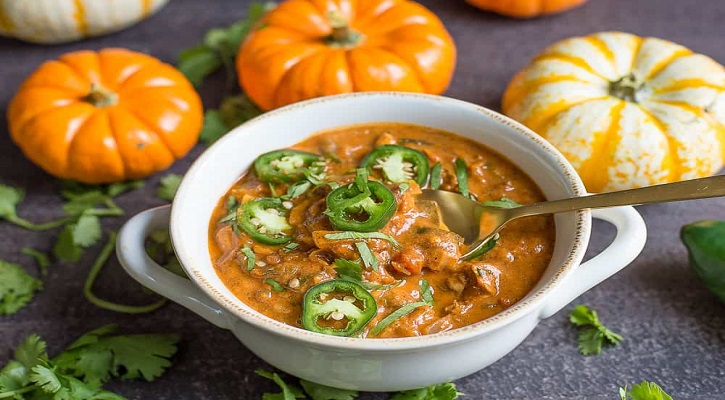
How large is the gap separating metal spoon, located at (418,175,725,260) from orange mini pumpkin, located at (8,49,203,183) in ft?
4.74

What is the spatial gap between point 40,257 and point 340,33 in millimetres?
1742

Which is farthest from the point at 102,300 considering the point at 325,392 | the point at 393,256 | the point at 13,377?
the point at 393,256

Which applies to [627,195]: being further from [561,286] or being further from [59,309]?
[59,309]

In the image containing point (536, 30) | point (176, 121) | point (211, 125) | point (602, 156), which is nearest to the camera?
point (602, 156)

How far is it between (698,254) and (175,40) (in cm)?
317

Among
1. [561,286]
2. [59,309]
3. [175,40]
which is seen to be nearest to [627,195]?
[561,286]

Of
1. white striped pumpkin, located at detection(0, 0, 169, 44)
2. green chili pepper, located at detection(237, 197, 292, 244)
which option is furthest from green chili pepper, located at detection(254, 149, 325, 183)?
white striped pumpkin, located at detection(0, 0, 169, 44)

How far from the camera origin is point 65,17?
180 inches

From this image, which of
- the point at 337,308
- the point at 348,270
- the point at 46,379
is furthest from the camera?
the point at 46,379

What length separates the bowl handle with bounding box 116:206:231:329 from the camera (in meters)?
2.71

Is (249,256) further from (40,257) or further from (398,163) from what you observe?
(40,257)

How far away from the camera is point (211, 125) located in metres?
4.15

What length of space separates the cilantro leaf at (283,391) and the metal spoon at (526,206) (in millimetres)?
754

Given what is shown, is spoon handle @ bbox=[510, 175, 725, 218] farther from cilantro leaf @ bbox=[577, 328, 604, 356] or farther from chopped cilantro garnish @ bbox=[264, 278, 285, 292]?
chopped cilantro garnish @ bbox=[264, 278, 285, 292]
